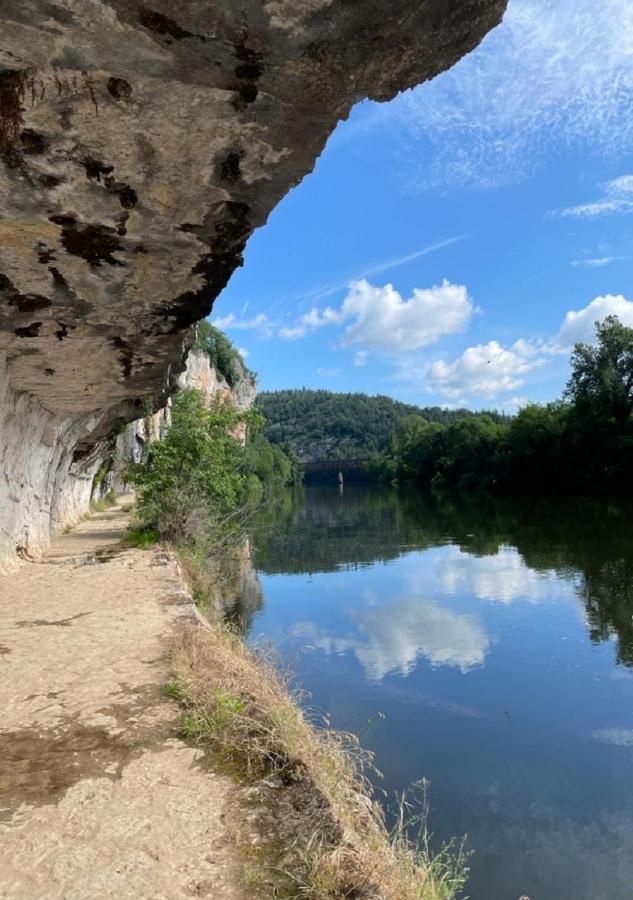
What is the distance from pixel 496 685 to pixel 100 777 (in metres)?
7.16

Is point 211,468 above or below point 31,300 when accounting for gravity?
below

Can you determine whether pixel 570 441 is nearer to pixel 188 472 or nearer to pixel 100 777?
pixel 188 472

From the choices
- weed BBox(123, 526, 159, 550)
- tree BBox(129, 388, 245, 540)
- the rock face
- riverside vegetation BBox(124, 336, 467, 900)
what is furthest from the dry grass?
tree BBox(129, 388, 245, 540)

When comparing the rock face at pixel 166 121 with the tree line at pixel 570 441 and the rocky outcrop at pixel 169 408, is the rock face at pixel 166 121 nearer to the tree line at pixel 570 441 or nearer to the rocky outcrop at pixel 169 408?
the rocky outcrop at pixel 169 408

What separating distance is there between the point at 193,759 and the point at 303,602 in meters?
12.1

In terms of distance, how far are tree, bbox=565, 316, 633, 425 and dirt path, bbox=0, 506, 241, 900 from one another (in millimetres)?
48893

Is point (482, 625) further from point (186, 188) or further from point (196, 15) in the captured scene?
point (196, 15)

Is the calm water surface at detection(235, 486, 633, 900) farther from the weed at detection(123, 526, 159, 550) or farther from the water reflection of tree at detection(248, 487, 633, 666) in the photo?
the weed at detection(123, 526, 159, 550)

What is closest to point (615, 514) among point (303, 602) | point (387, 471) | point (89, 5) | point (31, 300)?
point (303, 602)

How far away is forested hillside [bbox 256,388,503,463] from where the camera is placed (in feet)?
576

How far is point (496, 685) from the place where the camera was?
9.43 meters

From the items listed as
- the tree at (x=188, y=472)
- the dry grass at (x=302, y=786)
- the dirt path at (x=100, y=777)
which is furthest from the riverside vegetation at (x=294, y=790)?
the tree at (x=188, y=472)

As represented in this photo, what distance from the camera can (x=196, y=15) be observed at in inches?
117

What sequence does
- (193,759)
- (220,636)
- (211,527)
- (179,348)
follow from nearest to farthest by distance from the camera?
(193,759) → (220,636) → (179,348) → (211,527)
